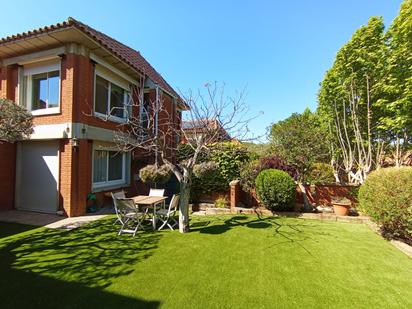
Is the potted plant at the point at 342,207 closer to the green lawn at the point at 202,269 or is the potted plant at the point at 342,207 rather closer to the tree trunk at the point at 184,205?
the green lawn at the point at 202,269

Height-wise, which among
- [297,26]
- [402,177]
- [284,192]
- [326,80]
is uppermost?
[297,26]

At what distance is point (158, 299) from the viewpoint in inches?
128

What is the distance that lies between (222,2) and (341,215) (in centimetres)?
1001

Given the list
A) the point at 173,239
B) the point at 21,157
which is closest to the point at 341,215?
the point at 173,239

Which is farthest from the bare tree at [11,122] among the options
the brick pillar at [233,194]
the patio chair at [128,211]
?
the brick pillar at [233,194]

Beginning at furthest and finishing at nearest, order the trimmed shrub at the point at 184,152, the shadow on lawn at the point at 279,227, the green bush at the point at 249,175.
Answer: the trimmed shrub at the point at 184,152
the green bush at the point at 249,175
the shadow on lawn at the point at 279,227

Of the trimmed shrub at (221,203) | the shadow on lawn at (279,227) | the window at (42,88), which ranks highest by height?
the window at (42,88)

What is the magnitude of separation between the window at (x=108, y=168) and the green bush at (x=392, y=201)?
9.65 metres

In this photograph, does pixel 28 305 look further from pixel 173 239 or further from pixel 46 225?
pixel 46 225

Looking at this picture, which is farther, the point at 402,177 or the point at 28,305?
the point at 402,177

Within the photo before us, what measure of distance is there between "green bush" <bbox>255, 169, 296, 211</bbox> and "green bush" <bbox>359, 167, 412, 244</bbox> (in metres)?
2.45

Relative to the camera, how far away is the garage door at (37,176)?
840 centimetres

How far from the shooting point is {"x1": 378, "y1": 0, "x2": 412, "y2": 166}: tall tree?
341 inches

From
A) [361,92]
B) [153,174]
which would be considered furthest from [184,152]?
[361,92]
